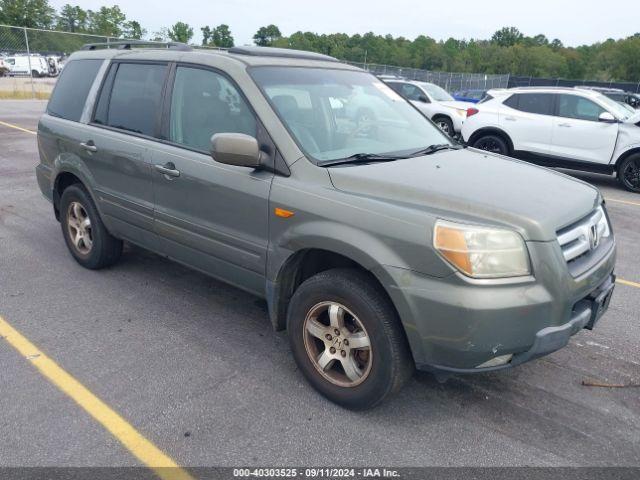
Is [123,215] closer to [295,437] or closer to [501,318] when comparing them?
[295,437]

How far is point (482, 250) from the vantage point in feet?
8.27

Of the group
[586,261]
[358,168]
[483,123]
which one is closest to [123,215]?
[358,168]

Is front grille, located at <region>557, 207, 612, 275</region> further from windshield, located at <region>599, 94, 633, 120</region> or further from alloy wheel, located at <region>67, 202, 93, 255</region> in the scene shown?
windshield, located at <region>599, 94, 633, 120</region>

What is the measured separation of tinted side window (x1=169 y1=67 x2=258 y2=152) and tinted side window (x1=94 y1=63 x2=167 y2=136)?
0.23 m

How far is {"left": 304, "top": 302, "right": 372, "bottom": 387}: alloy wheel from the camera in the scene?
2.91m

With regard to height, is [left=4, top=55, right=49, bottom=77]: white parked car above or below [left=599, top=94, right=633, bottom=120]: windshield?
below

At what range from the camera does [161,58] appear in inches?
157

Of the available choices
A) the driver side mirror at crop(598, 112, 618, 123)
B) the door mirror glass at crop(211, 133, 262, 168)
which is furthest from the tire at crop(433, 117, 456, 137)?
the door mirror glass at crop(211, 133, 262, 168)

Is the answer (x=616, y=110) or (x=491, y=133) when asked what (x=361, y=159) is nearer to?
(x=491, y=133)

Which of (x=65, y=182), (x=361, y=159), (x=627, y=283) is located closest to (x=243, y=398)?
(x=361, y=159)

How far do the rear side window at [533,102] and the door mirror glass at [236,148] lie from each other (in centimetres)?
874

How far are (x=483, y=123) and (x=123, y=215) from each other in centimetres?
843

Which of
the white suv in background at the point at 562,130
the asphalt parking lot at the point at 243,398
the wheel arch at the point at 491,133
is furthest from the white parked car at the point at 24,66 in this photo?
the asphalt parking lot at the point at 243,398

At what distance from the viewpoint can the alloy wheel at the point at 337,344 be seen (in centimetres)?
291
